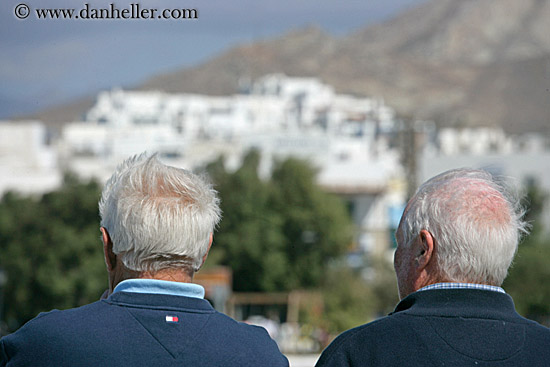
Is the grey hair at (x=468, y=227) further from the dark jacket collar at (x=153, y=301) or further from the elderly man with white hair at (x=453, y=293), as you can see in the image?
the dark jacket collar at (x=153, y=301)

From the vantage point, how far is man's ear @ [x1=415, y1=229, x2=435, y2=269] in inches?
98.7

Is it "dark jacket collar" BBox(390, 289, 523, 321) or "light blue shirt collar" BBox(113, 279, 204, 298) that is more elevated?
"light blue shirt collar" BBox(113, 279, 204, 298)

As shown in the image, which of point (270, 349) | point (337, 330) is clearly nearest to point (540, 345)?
point (270, 349)

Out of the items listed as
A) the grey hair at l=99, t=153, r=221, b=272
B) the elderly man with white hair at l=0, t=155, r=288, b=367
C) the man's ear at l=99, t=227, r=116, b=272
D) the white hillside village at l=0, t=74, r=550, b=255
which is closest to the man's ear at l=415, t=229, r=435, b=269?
the elderly man with white hair at l=0, t=155, r=288, b=367

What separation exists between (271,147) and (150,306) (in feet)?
224

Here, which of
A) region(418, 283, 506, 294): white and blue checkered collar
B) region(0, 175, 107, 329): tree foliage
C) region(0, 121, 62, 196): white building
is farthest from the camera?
region(0, 121, 62, 196): white building

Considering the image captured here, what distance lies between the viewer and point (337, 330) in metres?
33.3

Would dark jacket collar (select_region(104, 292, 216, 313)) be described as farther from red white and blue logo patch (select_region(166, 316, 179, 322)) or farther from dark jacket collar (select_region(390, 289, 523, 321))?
dark jacket collar (select_region(390, 289, 523, 321))

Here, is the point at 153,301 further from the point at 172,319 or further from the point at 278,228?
the point at 278,228

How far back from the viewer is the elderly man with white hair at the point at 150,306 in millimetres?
2371

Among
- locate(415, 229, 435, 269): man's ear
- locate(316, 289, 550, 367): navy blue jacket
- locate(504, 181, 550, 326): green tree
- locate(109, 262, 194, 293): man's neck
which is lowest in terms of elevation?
locate(504, 181, 550, 326): green tree

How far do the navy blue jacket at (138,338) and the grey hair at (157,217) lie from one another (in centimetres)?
11

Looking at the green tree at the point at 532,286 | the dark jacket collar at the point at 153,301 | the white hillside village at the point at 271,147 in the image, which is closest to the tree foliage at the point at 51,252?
the white hillside village at the point at 271,147

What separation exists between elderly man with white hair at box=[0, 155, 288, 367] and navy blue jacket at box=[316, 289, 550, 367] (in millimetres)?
263
